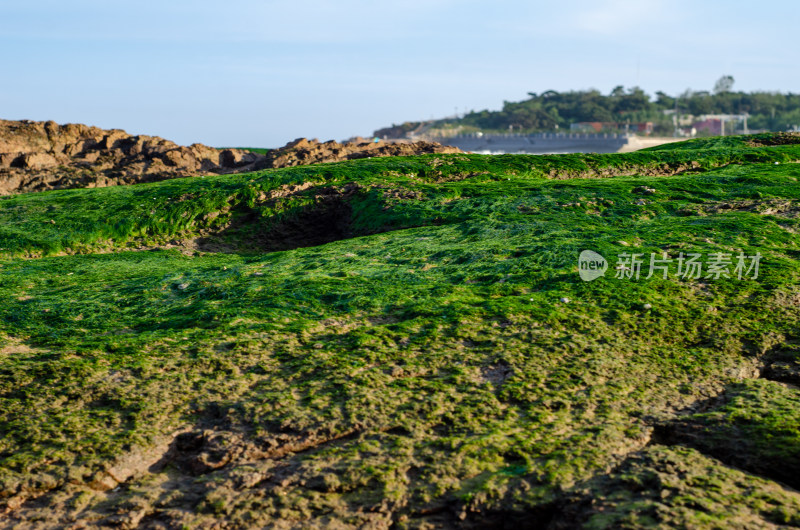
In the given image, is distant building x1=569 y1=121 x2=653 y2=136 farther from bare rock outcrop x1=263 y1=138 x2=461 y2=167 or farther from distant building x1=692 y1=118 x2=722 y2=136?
bare rock outcrop x1=263 y1=138 x2=461 y2=167

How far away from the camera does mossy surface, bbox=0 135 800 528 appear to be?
4180 millimetres

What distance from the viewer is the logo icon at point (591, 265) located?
752 centimetres

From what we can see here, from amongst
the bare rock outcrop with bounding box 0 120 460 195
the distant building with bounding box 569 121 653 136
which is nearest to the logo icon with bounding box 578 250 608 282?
the bare rock outcrop with bounding box 0 120 460 195

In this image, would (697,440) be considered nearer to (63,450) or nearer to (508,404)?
(508,404)

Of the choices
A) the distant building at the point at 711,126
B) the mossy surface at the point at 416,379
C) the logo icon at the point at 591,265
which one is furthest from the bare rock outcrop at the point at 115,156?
the distant building at the point at 711,126

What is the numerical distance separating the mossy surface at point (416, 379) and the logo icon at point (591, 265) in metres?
0.11

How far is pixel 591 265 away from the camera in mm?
7797

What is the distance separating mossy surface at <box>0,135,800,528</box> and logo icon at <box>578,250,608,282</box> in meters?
0.11

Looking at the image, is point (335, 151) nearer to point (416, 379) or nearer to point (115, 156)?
point (115, 156)

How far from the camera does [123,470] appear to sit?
458 centimetres

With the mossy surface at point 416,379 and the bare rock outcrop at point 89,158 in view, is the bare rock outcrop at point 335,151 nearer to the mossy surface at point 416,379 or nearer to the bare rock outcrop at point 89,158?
the bare rock outcrop at point 89,158

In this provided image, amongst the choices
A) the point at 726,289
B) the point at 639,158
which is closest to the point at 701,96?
the point at 639,158

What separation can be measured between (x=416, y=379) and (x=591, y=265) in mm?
3123

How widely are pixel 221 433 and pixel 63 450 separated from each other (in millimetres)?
1001
